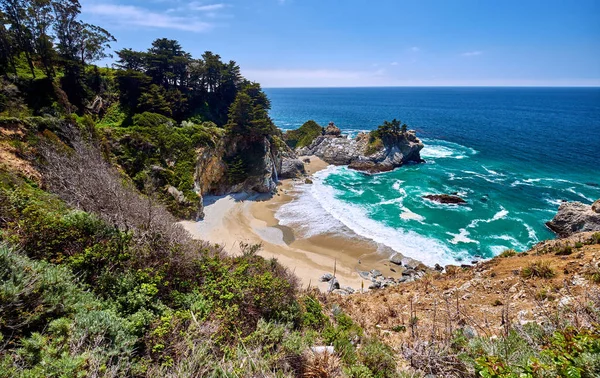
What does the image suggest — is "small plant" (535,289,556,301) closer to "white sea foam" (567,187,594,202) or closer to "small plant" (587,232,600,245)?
"small plant" (587,232,600,245)

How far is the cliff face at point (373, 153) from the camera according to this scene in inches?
1986

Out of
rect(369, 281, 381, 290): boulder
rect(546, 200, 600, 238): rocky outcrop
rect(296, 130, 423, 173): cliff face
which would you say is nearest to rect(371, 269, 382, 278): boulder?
A: rect(369, 281, 381, 290): boulder

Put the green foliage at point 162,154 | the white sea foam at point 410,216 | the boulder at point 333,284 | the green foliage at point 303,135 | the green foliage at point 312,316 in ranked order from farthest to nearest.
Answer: the green foliage at point 303,135 < the white sea foam at point 410,216 < the green foliage at point 162,154 < the boulder at point 333,284 < the green foliage at point 312,316

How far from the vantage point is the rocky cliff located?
5047 centimetres

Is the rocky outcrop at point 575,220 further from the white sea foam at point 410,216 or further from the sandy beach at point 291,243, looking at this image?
the sandy beach at point 291,243

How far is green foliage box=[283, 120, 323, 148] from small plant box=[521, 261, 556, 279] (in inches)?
2060

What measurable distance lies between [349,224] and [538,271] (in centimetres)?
1794

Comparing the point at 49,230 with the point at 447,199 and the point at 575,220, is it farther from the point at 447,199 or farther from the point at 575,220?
the point at 575,220

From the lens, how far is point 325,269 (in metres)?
22.3

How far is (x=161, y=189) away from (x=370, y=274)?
68.3 ft

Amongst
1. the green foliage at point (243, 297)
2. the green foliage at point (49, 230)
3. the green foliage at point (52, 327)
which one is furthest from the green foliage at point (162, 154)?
the green foliage at point (52, 327)

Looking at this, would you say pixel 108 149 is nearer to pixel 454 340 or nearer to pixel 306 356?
pixel 306 356

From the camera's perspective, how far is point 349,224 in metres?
29.2

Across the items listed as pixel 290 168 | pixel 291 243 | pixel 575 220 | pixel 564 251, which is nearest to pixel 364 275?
pixel 291 243
